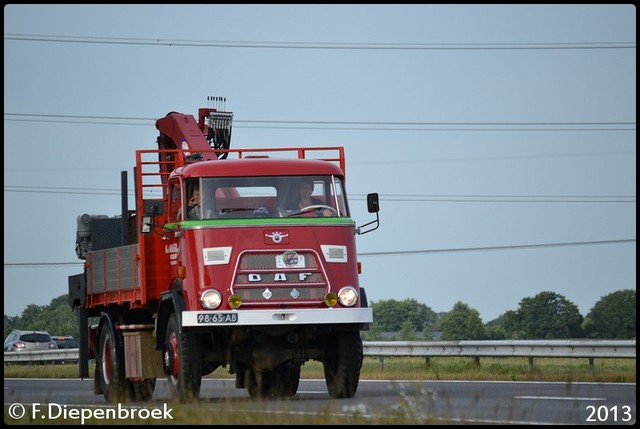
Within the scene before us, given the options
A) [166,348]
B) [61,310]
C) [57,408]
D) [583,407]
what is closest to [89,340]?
[166,348]

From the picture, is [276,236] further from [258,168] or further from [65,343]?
[65,343]

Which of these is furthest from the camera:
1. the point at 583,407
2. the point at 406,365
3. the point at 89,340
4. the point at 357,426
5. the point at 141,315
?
the point at 406,365

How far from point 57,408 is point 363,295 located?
15.1ft

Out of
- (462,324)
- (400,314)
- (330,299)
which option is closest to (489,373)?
(330,299)

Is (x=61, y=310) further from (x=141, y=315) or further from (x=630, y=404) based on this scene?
(x=630, y=404)

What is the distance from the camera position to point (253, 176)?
837 inches

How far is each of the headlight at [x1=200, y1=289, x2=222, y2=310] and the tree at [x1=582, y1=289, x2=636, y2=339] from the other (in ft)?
200

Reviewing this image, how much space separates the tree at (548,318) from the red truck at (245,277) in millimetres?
54509

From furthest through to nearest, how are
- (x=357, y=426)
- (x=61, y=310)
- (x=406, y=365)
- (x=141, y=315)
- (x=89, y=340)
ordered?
1. (x=61, y=310)
2. (x=406, y=365)
3. (x=89, y=340)
4. (x=141, y=315)
5. (x=357, y=426)

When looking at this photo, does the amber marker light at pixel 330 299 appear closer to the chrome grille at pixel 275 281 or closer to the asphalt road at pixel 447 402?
the chrome grille at pixel 275 281

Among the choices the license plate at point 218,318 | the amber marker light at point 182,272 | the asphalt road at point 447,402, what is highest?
the amber marker light at point 182,272

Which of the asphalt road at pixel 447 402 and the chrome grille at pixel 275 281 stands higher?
the chrome grille at pixel 275 281

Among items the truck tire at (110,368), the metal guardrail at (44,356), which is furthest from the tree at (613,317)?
the truck tire at (110,368)

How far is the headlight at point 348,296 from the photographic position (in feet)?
67.6
